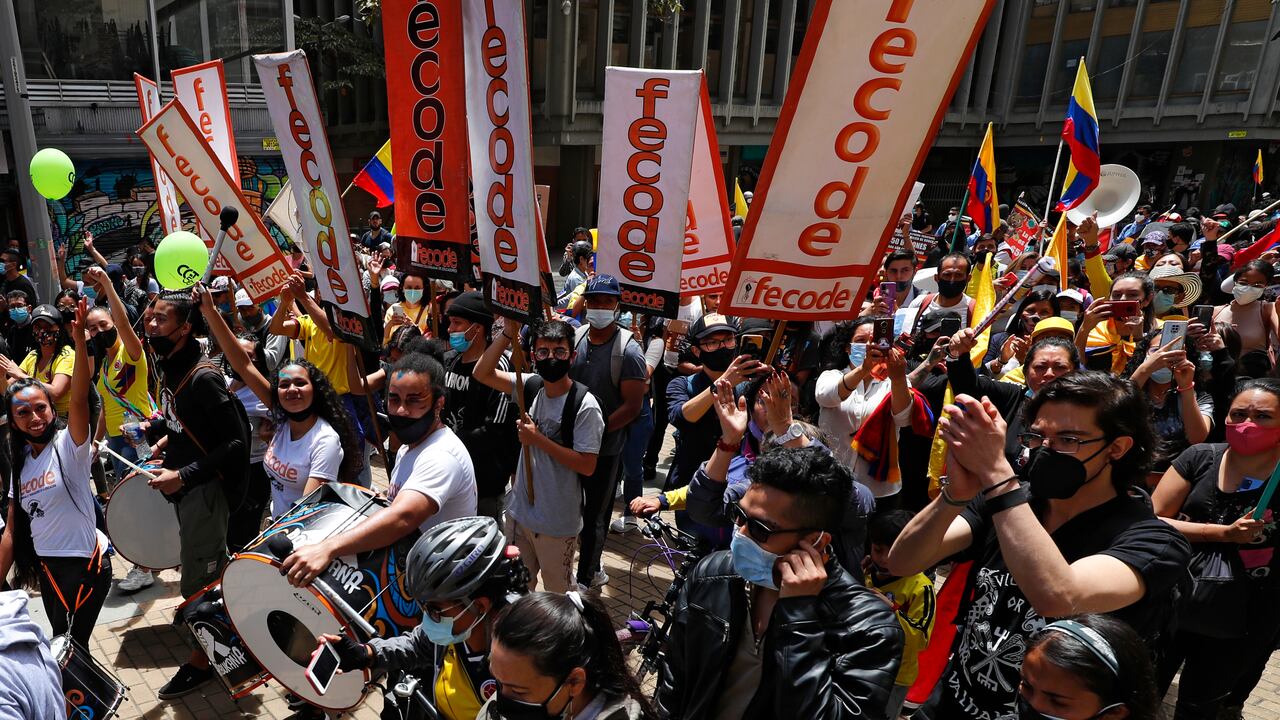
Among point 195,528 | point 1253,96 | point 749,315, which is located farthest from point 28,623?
point 1253,96

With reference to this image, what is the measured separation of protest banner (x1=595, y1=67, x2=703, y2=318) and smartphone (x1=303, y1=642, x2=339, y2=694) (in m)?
2.79

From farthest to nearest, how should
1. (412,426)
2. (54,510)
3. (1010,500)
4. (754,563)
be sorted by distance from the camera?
1. (54,510)
2. (412,426)
3. (754,563)
4. (1010,500)

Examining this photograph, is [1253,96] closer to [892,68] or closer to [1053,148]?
[1053,148]

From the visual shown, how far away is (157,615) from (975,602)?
203 inches

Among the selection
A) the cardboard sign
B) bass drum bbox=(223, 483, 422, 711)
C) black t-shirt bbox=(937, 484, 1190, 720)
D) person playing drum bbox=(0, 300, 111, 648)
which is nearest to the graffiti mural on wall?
the cardboard sign

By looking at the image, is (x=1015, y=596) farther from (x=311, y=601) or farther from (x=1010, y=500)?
(x=311, y=601)

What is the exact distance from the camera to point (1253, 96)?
26781 millimetres

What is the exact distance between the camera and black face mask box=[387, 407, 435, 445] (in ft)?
12.2

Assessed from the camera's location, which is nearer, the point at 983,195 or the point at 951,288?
the point at 951,288

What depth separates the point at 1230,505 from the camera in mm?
3574

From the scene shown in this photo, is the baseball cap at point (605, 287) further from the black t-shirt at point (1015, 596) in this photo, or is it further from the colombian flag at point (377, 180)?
the colombian flag at point (377, 180)

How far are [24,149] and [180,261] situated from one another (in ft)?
25.6

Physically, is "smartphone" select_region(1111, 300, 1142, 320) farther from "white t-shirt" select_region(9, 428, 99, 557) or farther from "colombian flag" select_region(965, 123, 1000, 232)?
"colombian flag" select_region(965, 123, 1000, 232)

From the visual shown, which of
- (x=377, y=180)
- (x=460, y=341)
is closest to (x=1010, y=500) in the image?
(x=460, y=341)
